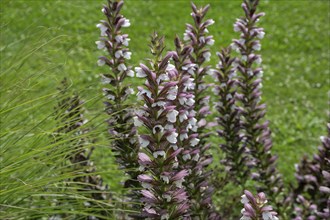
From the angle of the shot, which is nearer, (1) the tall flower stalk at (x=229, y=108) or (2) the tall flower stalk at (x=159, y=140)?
(2) the tall flower stalk at (x=159, y=140)

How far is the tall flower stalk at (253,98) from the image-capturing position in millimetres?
4359

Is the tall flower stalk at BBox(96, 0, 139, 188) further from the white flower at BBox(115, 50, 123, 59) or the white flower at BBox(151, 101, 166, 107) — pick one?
the white flower at BBox(151, 101, 166, 107)

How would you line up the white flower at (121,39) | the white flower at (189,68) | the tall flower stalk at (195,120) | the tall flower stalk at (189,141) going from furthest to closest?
the white flower at (121,39) → the white flower at (189,68) → the tall flower stalk at (195,120) → the tall flower stalk at (189,141)

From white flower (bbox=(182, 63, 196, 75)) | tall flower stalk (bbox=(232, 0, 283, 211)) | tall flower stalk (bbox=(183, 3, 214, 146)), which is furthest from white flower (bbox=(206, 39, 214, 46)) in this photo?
white flower (bbox=(182, 63, 196, 75))

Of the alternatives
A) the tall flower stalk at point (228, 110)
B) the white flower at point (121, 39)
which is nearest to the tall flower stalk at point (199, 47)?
the tall flower stalk at point (228, 110)

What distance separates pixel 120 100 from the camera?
Result: 374 cm

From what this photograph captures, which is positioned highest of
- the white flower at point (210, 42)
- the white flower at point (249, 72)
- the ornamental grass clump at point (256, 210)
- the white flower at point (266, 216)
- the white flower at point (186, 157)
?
the white flower at point (210, 42)

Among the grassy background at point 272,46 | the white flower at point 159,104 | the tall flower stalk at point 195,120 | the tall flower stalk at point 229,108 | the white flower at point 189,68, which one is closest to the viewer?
the white flower at point 159,104

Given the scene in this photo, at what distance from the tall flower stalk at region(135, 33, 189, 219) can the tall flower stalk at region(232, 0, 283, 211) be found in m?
1.60

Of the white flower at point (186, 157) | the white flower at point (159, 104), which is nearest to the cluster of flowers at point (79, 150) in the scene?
the white flower at point (186, 157)

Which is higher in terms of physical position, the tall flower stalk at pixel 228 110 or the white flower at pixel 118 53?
the white flower at pixel 118 53

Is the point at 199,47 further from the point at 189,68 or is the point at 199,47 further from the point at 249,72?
the point at 249,72

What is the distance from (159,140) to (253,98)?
1763 mm

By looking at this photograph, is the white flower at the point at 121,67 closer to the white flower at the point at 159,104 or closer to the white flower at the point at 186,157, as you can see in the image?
the white flower at the point at 186,157
